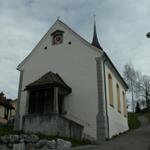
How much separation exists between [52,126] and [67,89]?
11.4 ft

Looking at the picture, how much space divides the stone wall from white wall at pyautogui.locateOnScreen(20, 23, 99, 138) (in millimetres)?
1052

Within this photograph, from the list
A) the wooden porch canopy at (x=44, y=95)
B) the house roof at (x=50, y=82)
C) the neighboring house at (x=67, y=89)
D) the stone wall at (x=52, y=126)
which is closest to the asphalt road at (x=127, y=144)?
the neighboring house at (x=67, y=89)

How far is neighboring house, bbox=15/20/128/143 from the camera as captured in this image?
18.1m

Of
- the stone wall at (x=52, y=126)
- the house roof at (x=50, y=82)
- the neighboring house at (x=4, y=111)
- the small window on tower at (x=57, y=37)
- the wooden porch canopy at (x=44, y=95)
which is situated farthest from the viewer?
the neighboring house at (x=4, y=111)

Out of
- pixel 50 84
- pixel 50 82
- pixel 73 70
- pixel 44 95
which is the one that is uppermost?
pixel 73 70

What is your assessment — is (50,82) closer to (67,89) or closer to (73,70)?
(67,89)

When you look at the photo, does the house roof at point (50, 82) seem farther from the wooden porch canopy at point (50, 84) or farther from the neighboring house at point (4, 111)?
the neighboring house at point (4, 111)

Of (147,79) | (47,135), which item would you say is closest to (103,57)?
(47,135)

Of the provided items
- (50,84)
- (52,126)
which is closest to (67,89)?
→ (50,84)

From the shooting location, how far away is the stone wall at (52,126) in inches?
679

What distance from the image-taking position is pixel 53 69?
71.4 ft

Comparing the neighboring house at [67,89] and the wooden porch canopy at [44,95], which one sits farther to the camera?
the wooden porch canopy at [44,95]

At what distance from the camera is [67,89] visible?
19.9m

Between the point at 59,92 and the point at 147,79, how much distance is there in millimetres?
41143
